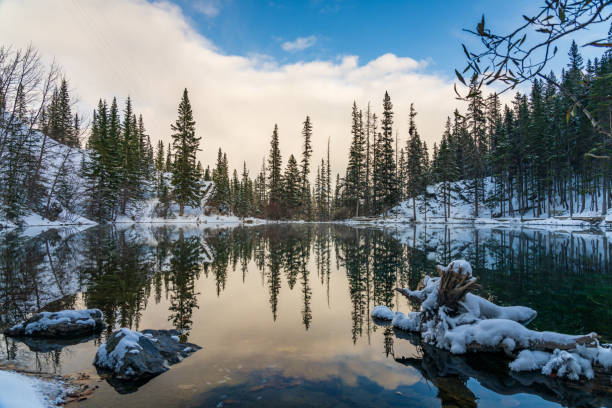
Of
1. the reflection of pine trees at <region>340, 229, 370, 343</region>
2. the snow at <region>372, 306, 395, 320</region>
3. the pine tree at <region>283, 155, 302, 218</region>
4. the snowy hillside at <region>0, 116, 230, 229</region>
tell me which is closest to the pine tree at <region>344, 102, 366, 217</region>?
the pine tree at <region>283, 155, 302, 218</region>

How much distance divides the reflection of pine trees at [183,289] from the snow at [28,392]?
2.01m

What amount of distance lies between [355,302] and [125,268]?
868 cm

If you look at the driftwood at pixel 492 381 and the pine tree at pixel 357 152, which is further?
the pine tree at pixel 357 152

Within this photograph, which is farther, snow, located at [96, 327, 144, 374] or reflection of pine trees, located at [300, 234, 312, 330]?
reflection of pine trees, located at [300, 234, 312, 330]

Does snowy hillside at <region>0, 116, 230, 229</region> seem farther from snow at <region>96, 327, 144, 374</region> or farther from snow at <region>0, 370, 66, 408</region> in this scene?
snow at <region>0, 370, 66, 408</region>

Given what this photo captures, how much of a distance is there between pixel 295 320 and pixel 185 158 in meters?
47.5

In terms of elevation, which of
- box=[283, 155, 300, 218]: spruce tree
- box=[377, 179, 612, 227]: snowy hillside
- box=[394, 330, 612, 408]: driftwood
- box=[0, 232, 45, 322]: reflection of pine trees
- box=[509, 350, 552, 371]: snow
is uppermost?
box=[283, 155, 300, 218]: spruce tree

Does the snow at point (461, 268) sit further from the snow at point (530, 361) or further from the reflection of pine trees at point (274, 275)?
the reflection of pine trees at point (274, 275)

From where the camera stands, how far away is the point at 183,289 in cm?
867

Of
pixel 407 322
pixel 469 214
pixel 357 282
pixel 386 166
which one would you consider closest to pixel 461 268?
pixel 407 322

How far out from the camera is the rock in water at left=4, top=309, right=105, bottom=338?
5.38m

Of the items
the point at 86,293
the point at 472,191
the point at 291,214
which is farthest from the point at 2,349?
the point at 291,214

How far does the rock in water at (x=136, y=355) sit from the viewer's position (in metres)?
4.14

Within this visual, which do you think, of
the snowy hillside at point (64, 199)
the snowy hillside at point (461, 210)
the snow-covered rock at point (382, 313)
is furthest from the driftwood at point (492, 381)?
the snowy hillside at point (461, 210)
